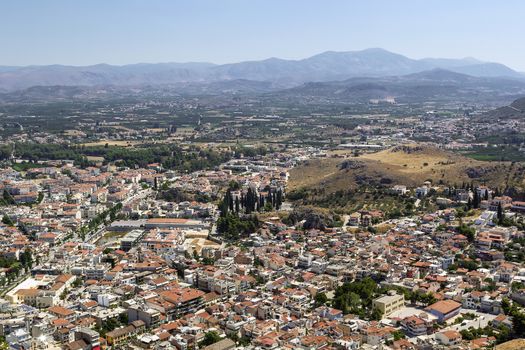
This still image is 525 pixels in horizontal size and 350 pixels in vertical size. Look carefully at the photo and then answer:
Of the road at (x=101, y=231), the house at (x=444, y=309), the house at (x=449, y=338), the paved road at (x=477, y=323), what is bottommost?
the road at (x=101, y=231)

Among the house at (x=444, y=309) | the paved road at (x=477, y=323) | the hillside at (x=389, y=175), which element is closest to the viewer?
the paved road at (x=477, y=323)

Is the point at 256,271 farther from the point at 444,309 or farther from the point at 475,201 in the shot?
the point at 475,201

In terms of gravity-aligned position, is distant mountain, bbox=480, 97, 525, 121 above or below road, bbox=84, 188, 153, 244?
above

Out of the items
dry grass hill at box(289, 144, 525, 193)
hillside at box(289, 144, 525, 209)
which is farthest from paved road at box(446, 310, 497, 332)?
dry grass hill at box(289, 144, 525, 193)

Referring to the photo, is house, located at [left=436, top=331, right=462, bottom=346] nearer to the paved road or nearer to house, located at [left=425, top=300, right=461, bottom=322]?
the paved road

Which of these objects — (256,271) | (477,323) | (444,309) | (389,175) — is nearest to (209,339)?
(256,271)

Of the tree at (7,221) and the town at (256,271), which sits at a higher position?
the town at (256,271)

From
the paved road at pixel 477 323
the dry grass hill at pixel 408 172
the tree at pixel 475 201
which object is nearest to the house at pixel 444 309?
the paved road at pixel 477 323

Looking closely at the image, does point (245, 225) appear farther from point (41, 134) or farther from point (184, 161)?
point (41, 134)

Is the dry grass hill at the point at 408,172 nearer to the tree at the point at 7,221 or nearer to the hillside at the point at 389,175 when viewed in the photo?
the hillside at the point at 389,175
